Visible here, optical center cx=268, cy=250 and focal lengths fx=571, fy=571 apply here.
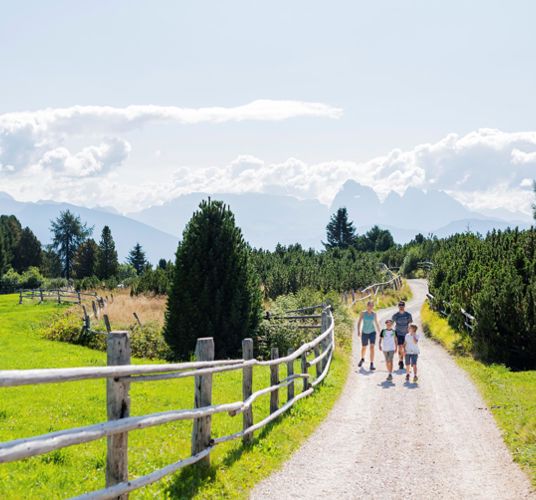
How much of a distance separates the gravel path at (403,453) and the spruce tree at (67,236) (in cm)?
10046

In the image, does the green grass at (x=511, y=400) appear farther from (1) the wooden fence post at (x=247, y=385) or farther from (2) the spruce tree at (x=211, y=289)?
(2) the spruce tree at (x=211, y=289)

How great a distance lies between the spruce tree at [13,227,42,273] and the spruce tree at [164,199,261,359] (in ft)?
297

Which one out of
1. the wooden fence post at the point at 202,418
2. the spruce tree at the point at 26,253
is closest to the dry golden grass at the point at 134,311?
the wooden fence post at the point at 202,418

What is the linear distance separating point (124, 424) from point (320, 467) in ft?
13.9

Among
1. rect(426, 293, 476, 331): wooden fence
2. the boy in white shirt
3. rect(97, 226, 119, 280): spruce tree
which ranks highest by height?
rect(97, 226, 119, 280): spruce tree

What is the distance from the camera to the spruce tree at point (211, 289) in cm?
2067

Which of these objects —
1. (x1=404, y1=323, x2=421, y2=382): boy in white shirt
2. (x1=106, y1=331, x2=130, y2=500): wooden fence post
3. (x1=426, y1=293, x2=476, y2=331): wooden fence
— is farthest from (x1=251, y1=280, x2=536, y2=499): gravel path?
(x1=426, y1=293, x2=476, y2=331): wooden fence

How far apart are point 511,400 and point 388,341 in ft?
13.5

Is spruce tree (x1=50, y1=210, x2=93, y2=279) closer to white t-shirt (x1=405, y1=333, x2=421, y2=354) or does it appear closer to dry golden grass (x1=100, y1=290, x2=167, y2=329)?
dry golden grass (x1=100, y1=290, x2=167, y2=329)

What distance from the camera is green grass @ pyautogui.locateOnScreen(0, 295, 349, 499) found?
7.36 m

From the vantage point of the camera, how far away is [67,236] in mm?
107625

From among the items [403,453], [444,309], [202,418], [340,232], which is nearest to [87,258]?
[340,232]

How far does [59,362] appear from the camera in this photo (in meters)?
21.8

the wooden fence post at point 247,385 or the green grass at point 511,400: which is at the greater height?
the wooden fence post at point 247,385
